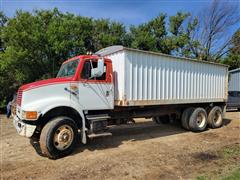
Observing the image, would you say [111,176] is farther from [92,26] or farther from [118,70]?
[92,26]

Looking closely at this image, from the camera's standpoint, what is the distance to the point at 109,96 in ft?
Answer: 22.5

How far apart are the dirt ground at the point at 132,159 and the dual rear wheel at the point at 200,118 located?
80 centimetres

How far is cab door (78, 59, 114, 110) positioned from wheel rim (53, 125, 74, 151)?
2.69 ft

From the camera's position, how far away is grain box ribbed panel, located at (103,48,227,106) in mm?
6953

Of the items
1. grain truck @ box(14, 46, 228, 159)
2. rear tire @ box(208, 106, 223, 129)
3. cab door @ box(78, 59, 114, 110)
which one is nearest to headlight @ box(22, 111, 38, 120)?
grain truck @ box(14, 46, 228, 159)

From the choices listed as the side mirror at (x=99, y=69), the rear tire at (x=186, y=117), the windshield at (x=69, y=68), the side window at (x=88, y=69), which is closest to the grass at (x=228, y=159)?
the rear tire at (x=186, y=117)

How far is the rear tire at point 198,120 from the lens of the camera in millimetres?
9016

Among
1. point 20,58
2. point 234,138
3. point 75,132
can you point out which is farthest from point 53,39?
point 234,138

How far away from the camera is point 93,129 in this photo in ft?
20.9

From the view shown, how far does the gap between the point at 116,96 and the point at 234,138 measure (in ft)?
15.4

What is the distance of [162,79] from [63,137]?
4.08m

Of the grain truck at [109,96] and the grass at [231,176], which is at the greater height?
the grain truck at [109,96]

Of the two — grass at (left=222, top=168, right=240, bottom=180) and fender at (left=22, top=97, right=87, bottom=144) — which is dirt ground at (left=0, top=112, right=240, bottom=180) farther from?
fender at (left=22, top=97, right=87, bottom=144)

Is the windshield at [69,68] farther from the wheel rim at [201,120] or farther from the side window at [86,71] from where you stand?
the wheel rim at [201,120]
